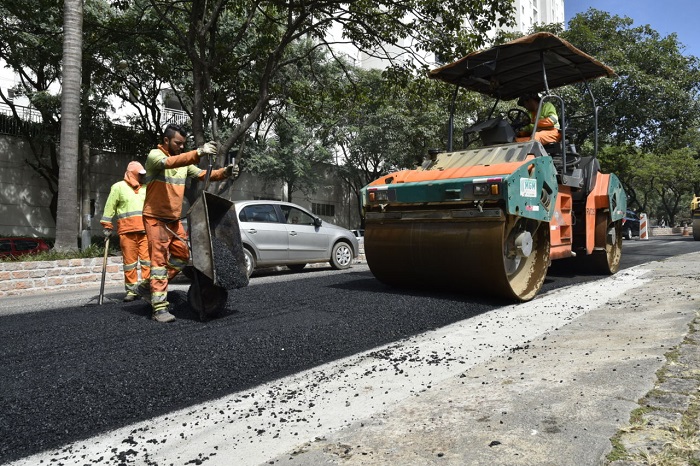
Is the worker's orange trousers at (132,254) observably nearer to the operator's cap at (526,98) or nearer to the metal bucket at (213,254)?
the metal bucket at (213,254)

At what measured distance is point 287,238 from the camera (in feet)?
32.2

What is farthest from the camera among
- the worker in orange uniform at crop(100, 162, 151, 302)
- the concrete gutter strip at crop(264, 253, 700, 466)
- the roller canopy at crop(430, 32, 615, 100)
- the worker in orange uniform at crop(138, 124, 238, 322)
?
the roller canopy at crop(430, 32, 615, 100)

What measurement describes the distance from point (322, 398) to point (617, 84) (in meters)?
19.9

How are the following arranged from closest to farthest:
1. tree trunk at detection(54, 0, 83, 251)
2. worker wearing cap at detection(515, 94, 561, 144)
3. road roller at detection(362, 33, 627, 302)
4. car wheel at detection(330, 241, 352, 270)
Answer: road roller at detection(362, 33, 627, 302) < worker wearing cap at detection(515, 94, 561, 144) < tree trunk at detection(54, 0, 83, 251) < car wheel at detection(330, 241, 352, 270)

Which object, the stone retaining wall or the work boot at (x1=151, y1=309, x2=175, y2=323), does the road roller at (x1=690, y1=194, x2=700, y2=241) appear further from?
the work boot at (x1=151, y1=309, x2=175, y2=323)

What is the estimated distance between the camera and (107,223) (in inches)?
235

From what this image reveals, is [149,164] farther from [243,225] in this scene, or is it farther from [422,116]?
[422,116]

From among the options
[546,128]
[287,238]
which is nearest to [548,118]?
[546,128]

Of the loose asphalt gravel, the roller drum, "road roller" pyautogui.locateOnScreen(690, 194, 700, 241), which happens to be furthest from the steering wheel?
"road roller" pyautogui.locateOnScreen(690, 194, 700, 241)

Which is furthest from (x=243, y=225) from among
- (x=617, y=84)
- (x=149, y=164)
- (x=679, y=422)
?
(x=617, y=84)

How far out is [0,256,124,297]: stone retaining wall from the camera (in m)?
8.36

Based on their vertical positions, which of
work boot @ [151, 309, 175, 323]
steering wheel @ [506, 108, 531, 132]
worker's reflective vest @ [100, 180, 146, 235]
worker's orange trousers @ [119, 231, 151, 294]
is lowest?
work boot @ [151, 309, 175, 323]

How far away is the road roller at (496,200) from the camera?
5012 mm

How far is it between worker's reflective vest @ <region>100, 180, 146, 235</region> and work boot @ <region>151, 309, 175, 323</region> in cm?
182
